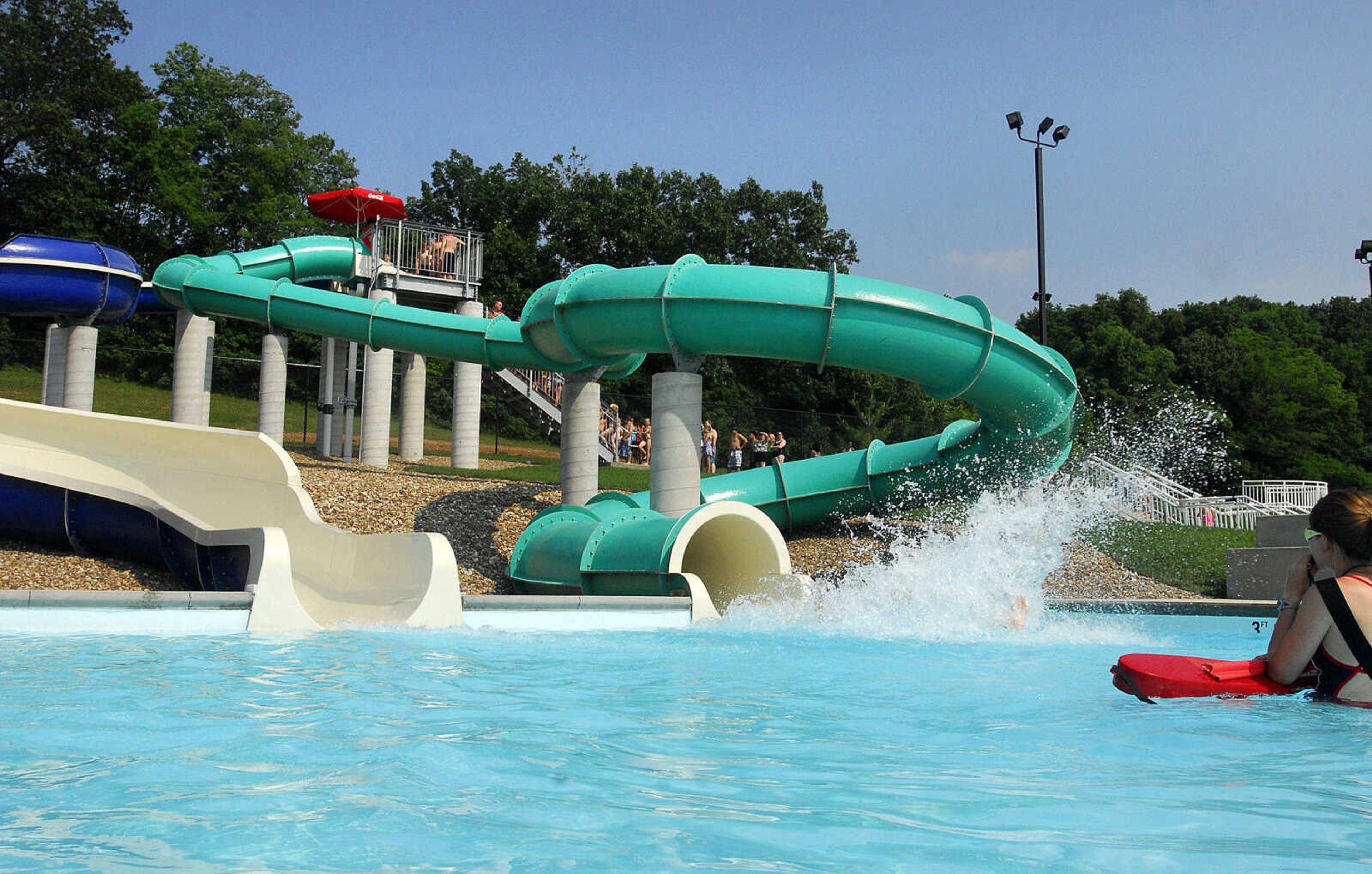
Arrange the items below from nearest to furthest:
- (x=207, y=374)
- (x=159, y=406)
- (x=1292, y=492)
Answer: (x=207, y=374)
(x=1292, y=492)
(x=159, y=406)

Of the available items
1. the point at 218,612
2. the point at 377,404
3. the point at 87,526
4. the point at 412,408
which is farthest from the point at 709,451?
the point at 218,612

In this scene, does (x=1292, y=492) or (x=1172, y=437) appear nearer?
(x=1292, y=492)

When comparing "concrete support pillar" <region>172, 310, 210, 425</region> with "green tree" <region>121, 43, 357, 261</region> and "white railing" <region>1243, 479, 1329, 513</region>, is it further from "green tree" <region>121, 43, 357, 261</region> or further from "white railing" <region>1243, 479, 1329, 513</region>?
"white railing" <region>1243, 479, 1329, 513</region>

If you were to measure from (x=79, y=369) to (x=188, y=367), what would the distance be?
172 centimetres

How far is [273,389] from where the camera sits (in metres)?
20.2

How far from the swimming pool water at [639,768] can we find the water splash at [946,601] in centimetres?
251

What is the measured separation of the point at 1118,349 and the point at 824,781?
151ft

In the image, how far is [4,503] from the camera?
11.7 metres

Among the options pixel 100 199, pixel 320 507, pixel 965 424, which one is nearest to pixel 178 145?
pixel 100 199


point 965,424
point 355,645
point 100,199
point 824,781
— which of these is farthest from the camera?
point 100,199

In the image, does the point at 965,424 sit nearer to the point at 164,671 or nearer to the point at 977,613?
the point at 977,613

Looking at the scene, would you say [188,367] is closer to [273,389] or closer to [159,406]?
[273,389]

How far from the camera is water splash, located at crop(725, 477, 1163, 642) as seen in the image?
880 cm

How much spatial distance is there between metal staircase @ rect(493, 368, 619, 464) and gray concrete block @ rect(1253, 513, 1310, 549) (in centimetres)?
1384
